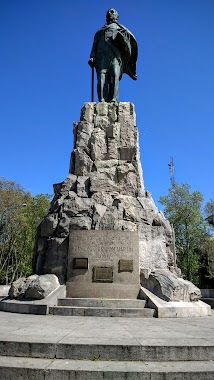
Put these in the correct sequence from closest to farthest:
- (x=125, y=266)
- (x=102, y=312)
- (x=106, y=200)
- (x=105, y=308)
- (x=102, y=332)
→ (x=102, y=332), (x=102, y=312), (x=105, y=308), (x=125, y=266), (x=106, y=200)

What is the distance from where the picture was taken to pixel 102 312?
24.7 feet

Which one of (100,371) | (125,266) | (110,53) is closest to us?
(100,371)

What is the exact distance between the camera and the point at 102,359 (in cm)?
418

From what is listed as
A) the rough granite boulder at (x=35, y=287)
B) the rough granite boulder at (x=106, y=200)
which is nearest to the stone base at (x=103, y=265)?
the rough granite boulder at (x=106, y=200)

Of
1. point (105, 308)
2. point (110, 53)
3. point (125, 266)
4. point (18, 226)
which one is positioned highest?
point (110, 53)

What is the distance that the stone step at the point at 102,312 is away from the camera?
748 cm

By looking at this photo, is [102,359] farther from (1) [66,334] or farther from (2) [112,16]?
(2) [112,16]

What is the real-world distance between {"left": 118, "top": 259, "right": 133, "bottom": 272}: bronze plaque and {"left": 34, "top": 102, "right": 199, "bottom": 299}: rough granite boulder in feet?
1.23

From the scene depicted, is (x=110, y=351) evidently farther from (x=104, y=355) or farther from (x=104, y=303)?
(x=104, y=303)

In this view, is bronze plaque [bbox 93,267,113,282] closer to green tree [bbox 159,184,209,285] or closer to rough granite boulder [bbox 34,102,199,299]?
rough granite boulder [bbox 34,102,199,299]

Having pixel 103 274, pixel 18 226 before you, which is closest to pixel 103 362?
pixel 103 274

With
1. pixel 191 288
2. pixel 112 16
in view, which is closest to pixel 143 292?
pixel 191 288

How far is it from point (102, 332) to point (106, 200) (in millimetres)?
5160

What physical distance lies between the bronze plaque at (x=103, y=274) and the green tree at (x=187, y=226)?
22.2 meters
